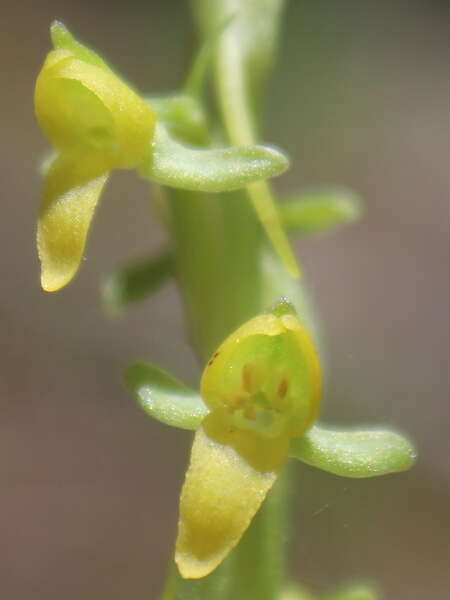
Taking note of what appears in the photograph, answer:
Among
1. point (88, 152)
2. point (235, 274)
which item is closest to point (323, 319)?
point (235, 274)

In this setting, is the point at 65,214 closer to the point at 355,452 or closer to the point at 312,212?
the point at 355,452

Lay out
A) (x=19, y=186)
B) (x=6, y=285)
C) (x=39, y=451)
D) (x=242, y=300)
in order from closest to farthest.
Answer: (x=242, y=300), (x=39, y=451), (x=6, y=285), (x=19, y=186)

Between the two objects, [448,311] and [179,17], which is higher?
[179,17]

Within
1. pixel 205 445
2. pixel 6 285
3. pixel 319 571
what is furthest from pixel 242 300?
pixel 6 285

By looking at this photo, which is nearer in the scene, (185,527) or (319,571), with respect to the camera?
(185,527)

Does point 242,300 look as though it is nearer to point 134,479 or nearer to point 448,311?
point 134,479

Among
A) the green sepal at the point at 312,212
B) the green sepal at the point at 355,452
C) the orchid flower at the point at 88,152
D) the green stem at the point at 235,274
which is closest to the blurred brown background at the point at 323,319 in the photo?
the green sepal at the point at 312,212

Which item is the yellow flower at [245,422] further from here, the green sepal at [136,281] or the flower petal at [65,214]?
the green sepal at [136,281]
